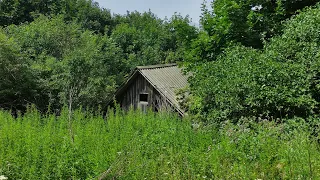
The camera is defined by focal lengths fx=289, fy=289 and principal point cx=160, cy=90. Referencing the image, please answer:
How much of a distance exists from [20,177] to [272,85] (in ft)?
17.2

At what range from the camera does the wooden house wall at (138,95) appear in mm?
12034

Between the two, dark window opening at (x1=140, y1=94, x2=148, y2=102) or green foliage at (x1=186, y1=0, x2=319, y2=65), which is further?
dark window opening at (x1=140, y1=94, x2=148, y2=102)

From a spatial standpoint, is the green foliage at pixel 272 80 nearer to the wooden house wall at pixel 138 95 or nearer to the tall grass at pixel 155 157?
the tall grass at pixel 155 157

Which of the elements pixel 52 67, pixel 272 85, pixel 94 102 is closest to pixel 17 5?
pixel 52 67

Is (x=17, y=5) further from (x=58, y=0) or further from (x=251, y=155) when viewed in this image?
(x=251, y=155)

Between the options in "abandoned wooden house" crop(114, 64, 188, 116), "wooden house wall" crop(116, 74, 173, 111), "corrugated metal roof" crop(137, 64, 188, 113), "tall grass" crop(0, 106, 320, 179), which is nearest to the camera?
"tall grass" crop(0, 106, 320, 179)

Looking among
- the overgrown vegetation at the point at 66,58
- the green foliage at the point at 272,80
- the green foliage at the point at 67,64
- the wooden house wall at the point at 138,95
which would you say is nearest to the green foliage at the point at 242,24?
the overgrown vegetation at the point at 66,58

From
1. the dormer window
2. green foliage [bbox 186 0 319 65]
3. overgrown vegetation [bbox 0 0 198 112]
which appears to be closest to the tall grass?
overgrown vegetation [bbox 0 0 198 112]

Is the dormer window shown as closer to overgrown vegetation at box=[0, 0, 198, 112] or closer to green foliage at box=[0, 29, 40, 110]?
overgrown vegetation at box=[0, 0, 198, 112]

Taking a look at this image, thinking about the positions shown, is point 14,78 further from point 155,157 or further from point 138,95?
point 155,157

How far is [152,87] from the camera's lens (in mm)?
12367

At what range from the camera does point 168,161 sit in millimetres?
4145

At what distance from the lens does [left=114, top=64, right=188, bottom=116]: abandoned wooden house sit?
11.5m

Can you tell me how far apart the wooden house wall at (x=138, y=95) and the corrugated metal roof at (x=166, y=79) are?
367 mm
